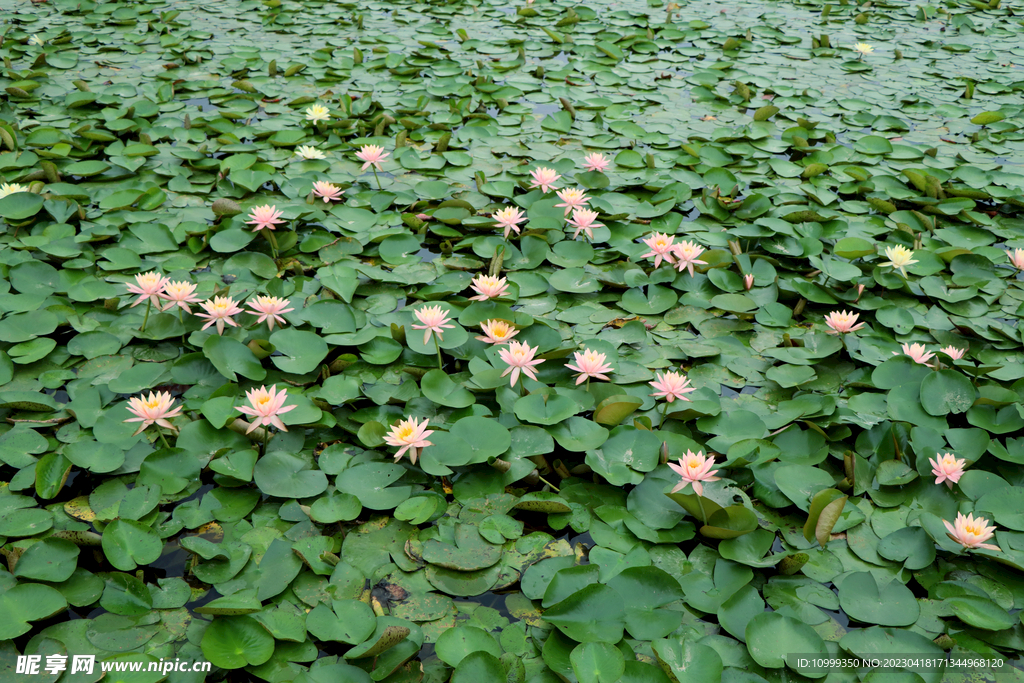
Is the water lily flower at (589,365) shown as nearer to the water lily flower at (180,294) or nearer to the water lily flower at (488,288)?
the water lily flower at (488,288)

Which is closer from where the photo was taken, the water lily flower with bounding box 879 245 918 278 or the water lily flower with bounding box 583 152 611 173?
the water lily flower with bounding box 879 245 918 278

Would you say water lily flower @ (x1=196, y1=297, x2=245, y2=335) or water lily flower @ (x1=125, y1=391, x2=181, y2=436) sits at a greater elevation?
water lily flower @ (x1=196, y1=297, x2=245, y2=335)

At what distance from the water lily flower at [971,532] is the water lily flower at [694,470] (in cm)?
58

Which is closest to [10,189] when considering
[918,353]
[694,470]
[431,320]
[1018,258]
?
[431,320]

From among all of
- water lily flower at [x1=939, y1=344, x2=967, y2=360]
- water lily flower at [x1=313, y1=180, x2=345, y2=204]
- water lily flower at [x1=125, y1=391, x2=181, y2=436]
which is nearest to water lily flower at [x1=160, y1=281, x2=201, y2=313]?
water lily flower at [x1=125, y1=391, x2=181, y2=436]

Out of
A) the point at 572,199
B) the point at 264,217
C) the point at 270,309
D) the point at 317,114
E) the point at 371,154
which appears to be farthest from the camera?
the point at 317,114

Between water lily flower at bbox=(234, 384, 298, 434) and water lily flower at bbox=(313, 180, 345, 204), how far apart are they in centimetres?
139

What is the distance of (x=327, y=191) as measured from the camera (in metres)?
2.93

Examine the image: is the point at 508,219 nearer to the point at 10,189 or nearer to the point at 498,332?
the point at 498,332

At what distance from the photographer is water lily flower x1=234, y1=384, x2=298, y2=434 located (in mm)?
1771

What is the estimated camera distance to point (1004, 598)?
4.97ft

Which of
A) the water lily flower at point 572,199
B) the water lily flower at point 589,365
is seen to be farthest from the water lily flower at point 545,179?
the water lily flower at point 589,365

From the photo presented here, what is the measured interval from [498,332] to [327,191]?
4.37ft

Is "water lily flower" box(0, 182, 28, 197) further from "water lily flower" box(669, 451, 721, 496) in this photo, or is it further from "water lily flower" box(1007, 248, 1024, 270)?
"water lily flower" box(1007, 248, 1024, 270)
